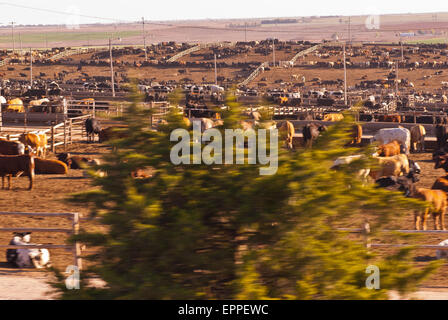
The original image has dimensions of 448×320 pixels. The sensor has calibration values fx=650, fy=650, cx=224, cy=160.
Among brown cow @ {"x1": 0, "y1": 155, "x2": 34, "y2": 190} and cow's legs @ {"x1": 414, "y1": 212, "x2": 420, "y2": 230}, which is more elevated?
brown cow @ {"x1": 0, "y1": 155, "x2": 34, "y2": 190}

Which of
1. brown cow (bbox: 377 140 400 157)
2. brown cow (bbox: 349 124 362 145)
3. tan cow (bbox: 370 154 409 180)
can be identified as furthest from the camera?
brown cow (bbox: 349 124 362 145)

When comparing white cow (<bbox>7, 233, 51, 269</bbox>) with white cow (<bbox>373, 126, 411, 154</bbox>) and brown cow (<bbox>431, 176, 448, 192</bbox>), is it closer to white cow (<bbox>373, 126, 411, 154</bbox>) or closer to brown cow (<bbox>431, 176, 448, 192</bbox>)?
brown cow (<bbox>431, 176, 448, 192</bbox>)

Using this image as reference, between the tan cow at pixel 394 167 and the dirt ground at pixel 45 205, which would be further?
the tan cow at pixel 394 167

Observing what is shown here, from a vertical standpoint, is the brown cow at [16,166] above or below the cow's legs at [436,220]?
above

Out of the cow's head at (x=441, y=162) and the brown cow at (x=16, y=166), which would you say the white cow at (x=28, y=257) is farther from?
the cow's head at (x=441, y=162)

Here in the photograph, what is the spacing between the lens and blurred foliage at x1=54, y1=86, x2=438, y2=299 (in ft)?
14.8

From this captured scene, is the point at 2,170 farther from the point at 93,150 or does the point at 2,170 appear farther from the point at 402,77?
the point at 402,77

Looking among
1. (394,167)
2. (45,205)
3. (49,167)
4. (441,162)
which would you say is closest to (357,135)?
(441,162)

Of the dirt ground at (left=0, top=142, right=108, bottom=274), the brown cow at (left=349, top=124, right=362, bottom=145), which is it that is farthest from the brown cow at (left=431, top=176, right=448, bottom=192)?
the brown cow at (left=349, top=124, right=362, bottom=145)

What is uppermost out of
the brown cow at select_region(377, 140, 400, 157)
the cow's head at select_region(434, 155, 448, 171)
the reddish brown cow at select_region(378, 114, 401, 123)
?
the reddish brown cow at select_region(378, 114, 401, 123)

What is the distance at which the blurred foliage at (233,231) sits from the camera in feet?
14.8

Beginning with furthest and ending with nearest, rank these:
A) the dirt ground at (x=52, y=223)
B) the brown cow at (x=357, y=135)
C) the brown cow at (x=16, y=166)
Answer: the brown cow at (x=357, y=135) → the brown cow at (x=16, y=166) → the dirt ground at (x=52, y=223)

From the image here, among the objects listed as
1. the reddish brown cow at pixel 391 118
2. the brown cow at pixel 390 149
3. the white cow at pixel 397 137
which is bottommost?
the brown cow at pixel 390 149

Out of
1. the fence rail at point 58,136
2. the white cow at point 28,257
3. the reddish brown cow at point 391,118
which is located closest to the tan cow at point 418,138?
the reddish brown cow at point 391,118
